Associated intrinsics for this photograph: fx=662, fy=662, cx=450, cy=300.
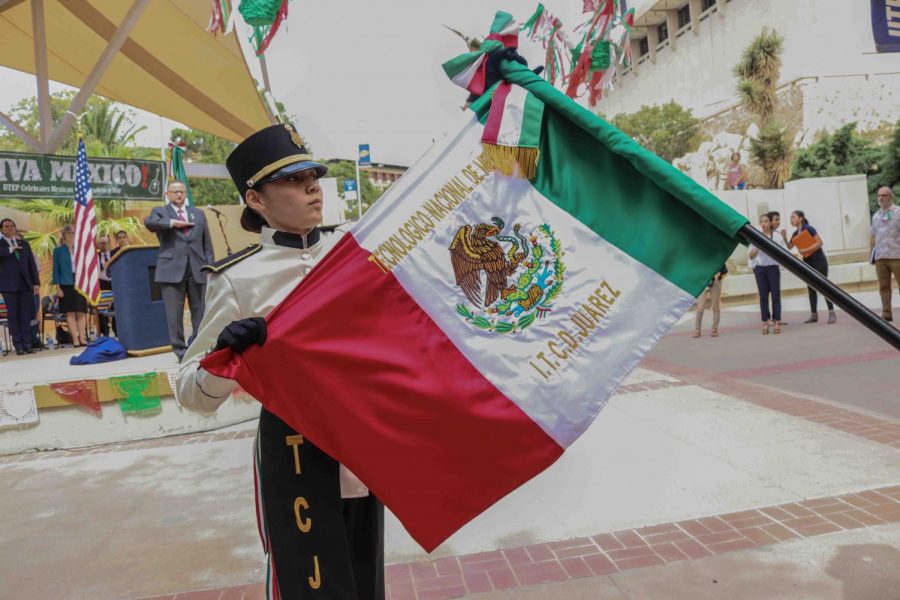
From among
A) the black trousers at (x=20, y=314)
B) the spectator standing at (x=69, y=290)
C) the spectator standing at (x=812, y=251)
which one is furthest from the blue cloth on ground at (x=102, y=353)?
the spectator standing at (x=812, y=251)

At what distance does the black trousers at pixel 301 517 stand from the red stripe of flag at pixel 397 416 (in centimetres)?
13

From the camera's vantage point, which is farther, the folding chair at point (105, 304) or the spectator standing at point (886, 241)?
the folding chair at point (105, 304)

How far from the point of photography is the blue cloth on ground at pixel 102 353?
751 centimetres

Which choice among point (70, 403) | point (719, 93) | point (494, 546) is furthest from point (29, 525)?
point (719, 93)

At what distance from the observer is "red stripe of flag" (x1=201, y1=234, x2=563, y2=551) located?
1777 millimetres

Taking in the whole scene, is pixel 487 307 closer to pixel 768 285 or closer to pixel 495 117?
pixel 495 117

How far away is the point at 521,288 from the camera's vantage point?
1.89 metres

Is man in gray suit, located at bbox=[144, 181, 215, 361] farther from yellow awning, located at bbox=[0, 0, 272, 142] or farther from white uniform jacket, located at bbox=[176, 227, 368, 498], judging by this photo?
white uniform jacket, located at bbox=[176, 227, 368, 498]

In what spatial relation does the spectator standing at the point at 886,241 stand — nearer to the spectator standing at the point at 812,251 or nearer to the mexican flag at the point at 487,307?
the spectator standing at the point at 812,251

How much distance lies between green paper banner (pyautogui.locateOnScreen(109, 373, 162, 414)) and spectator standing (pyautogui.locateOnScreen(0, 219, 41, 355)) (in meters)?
6.15

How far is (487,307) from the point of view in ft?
6.22

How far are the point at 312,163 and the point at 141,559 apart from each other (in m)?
2.78

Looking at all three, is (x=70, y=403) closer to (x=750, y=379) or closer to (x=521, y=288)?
(x=521, y=288)

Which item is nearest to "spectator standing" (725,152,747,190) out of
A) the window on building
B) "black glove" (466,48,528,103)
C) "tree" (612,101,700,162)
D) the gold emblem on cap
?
"tree" (612,101,700,162)
